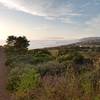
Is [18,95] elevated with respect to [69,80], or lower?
lower

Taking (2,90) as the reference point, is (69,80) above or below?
above

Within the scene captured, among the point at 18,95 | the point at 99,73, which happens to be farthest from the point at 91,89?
the point at 18,95

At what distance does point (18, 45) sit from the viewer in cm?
4469

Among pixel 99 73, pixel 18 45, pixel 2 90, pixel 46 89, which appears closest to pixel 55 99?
pixel 46 89

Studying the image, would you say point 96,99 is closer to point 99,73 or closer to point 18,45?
point 99,73

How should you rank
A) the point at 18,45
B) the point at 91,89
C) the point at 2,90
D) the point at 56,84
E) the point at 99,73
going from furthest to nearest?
1. the point at 18,45
2. the point at 2,90
3. the point at 99,73
4. the point at 56,84
5. the point at 91,89

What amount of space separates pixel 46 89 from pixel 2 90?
407 centimetres

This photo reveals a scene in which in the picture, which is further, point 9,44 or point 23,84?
point 9,44

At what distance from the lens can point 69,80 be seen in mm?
6836

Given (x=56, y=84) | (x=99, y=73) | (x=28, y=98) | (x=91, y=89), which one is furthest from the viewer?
(x=99, y=73)

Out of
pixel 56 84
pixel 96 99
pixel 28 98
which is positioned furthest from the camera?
pixel 28 98

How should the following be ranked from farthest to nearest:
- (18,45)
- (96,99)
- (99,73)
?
(18,45) < (99,73) < (96,99)

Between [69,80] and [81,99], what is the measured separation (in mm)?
619

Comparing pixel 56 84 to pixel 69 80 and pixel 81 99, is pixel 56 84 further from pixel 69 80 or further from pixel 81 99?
pixel 81 99
